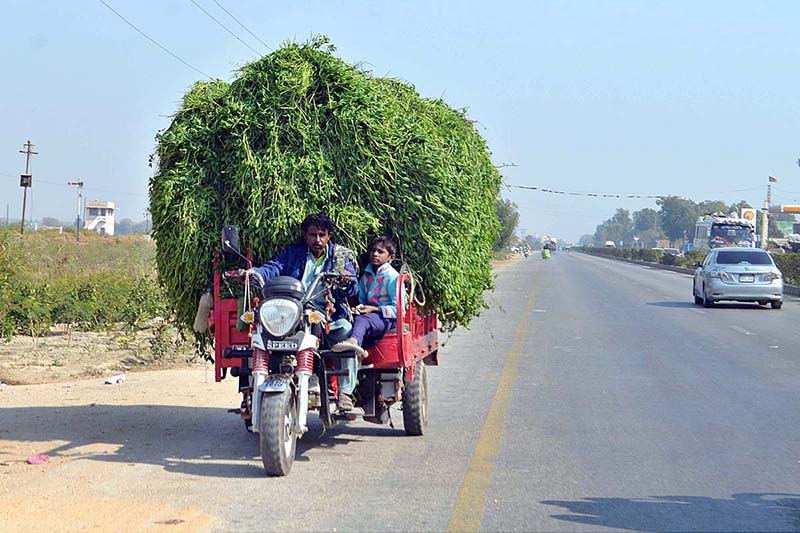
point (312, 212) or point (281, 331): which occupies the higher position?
point (312, 212)

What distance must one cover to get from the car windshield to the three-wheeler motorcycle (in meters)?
20.8

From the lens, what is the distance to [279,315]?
290 inches

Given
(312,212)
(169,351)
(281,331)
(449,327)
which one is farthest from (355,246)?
(169,351)

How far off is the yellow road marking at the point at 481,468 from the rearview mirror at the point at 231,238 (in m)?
2.37

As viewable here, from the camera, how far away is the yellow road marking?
6.24m

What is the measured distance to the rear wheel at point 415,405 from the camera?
28.8ft

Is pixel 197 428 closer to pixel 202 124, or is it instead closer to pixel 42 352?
pixel 202 124

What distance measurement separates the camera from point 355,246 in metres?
8.59

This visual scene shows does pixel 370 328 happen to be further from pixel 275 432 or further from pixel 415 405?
pixel 275 432

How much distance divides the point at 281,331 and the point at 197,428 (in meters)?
2.41

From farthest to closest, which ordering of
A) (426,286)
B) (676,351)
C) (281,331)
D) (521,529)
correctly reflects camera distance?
1. (676,351)
2. (426,286)
3. (281,331)
4. (521,529)

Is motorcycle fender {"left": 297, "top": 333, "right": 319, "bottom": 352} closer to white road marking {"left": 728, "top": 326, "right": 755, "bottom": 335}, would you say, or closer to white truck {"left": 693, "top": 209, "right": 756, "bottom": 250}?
white road marking {"left": 728, "top": 326, "right": 755, "bottom": 335}

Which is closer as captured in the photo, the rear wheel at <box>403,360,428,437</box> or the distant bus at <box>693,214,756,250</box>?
the rear wheel at <box>403,360,428,437</box>

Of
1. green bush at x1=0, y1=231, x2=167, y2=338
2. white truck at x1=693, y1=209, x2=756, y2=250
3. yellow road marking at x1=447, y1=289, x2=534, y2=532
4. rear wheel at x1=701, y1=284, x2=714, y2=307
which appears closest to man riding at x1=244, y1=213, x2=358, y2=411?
yellow road marking at x1=447, y1=289, x2=534, y2=532
